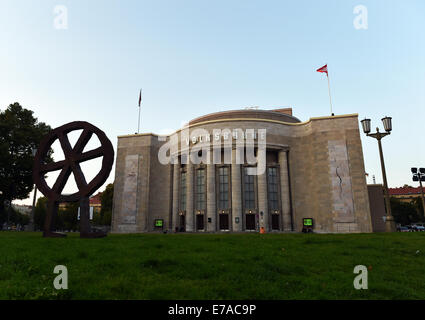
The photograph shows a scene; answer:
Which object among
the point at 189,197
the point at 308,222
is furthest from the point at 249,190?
the point at 308,222

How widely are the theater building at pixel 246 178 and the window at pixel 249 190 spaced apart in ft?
0.57

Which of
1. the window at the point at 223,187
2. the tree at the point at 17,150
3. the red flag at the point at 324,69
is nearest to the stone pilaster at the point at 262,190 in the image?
the window at the point at 223,187

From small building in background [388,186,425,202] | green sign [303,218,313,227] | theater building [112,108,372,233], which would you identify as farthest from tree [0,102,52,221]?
small building in background [388,186,425,202]

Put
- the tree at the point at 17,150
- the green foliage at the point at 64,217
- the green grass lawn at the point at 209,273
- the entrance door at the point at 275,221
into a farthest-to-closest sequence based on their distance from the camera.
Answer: the green foliage at the point at 64,217
the entrance door at the point at 275,221
the tree at the point at 17,150
the green grass lawn at the point at 209,273

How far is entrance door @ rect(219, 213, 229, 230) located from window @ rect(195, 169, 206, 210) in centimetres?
382

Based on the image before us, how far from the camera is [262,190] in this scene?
48.1 metres

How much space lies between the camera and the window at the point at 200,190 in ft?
171

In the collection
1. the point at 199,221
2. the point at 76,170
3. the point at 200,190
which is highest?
the point at 200,190

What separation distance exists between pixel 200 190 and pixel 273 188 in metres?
13.1

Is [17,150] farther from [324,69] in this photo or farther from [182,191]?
[324,69]

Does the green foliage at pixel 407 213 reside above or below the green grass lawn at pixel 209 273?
above

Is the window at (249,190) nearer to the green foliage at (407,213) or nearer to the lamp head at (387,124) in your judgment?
the lamp head at (387,124)

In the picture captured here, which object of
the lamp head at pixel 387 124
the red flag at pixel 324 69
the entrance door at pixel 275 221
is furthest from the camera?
the entrance door at pixel 275 221
